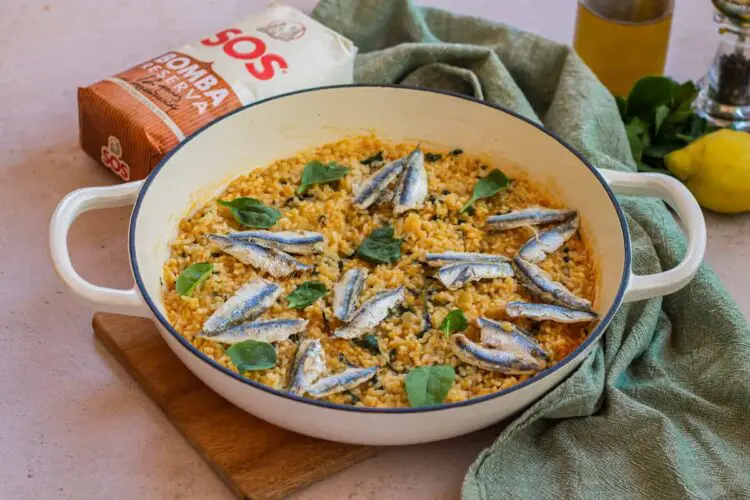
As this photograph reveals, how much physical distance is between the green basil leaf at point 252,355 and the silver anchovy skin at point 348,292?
12cm

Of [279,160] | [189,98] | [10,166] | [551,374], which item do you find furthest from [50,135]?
[551,374]

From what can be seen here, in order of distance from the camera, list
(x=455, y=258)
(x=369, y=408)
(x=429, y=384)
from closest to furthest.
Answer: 1. (x=369, y=408)
2. (x=429, y=384)
3. (x=455, y=258)

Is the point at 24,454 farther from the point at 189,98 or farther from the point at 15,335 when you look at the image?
the point at 189,98

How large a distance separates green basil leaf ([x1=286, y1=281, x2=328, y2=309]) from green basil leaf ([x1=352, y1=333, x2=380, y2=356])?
10cm

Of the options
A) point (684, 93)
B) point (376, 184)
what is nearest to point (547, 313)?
point (376, 184)

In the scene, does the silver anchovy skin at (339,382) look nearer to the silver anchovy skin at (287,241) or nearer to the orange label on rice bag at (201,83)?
the silver anchovy skin at (287,241)

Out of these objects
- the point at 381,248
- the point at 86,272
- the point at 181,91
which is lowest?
the point at 86,272

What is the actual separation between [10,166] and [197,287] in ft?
2.00

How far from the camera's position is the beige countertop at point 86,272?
4.16ft

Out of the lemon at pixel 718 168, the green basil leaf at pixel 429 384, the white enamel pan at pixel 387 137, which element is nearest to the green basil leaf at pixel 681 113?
the lemon at pixel 718 168

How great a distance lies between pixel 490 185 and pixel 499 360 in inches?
16.0

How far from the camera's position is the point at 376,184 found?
1.55 metres

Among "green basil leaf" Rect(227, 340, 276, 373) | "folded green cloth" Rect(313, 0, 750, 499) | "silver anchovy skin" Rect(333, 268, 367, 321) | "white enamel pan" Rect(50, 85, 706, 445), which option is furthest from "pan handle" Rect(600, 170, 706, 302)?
"green basil leaf" Rect(227, 340, 276, 373)

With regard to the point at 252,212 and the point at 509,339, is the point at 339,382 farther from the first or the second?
the point at 252,212
